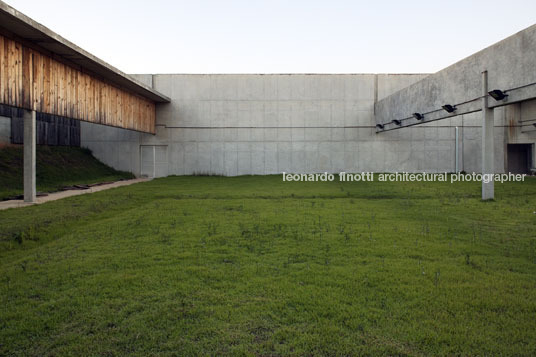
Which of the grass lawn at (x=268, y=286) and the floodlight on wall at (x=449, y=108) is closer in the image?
the grass lawn at (x=268, y=286)

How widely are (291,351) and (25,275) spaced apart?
3.75m

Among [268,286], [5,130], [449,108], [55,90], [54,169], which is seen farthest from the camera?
[54,169]

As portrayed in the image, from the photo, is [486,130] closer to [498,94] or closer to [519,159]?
[498,94]

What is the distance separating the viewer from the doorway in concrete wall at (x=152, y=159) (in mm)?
26219

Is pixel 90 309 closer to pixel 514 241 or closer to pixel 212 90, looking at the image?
pixel 514 241

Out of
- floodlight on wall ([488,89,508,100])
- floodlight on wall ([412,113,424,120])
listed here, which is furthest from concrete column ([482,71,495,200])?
floodlight on wall ([412,113,424,120])

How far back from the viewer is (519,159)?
2669 centimetres

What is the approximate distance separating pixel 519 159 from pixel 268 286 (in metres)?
28.2

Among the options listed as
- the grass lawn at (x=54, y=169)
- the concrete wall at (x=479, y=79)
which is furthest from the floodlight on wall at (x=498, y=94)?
the grass lawn at (x=54, y=169)

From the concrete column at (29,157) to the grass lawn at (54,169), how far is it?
125 centimetres

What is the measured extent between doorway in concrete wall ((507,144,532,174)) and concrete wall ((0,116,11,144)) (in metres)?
30.1

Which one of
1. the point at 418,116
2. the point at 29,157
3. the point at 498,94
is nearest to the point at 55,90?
the point at 29,157

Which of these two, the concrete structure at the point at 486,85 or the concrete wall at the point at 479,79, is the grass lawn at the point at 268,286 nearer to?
the concrete structure at the point at 486,85

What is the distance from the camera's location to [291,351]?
10.2 feet
